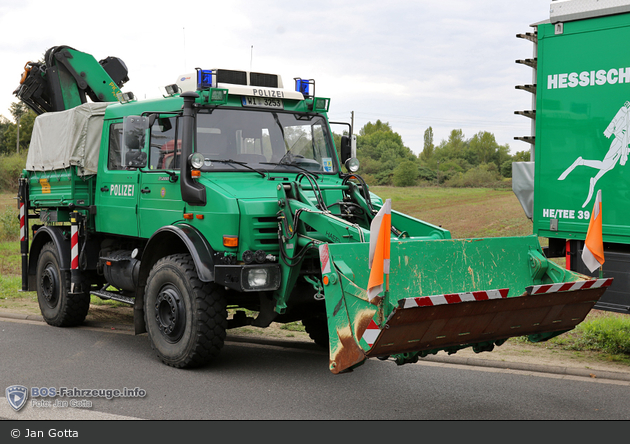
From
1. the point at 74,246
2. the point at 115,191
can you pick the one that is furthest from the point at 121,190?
the point at 74,246

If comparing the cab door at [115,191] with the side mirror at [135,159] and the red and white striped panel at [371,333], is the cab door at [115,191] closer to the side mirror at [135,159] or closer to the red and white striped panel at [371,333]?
the side mirror at [135,159]

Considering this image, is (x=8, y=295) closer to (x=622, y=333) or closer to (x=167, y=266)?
(x=167, y=266)

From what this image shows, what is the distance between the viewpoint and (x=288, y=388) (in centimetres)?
614

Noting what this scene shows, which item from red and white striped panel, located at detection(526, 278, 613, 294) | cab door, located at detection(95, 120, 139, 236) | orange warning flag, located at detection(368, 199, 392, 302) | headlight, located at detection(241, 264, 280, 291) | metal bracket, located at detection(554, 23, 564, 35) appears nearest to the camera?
orange warning flag, located at detection(368, 199, 392, 302)

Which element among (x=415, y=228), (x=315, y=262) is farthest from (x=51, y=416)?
(x=415, y=228)

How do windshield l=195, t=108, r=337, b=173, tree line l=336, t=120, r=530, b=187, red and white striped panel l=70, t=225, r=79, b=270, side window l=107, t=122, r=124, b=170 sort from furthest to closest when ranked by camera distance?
tree line l=336, t=120, r=530, b=187
red and white striped panel l=70, t=225, r=79, b=270
side window l=107, t=122, r=124, b=170
windshield l=195, t=108, r=337, b=173

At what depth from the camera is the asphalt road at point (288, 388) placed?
17.6ft

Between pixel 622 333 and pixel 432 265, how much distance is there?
10.8ft

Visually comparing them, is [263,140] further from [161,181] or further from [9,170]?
[9,170]

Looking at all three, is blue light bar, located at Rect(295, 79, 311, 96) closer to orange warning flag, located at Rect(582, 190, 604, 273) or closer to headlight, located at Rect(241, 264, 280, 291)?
headlight, located at Rect(241, 264, 280, 291)

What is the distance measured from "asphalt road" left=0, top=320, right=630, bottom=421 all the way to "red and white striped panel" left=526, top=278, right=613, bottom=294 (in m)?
1.01

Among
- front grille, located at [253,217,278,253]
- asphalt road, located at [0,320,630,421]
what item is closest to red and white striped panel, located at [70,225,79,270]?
asphalt road, located at [0,320,630,421]

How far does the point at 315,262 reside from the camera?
641 centimetres

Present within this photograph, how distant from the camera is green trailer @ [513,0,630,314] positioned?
669 cm
